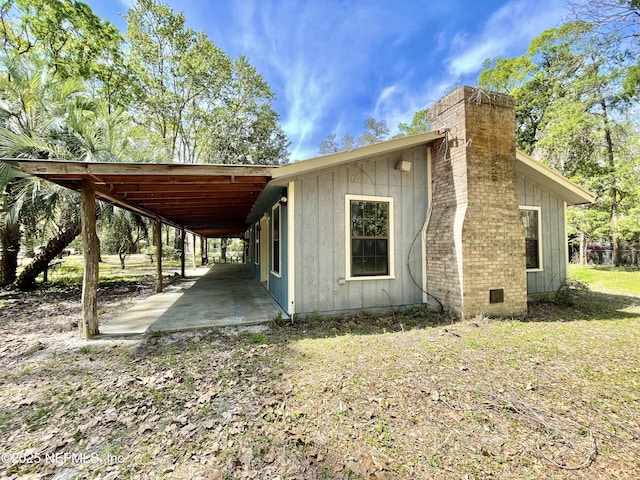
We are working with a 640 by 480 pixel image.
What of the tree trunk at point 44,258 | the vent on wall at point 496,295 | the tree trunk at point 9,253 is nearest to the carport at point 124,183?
the vent on wall at point 496,295

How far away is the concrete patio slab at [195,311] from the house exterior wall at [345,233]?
1007mm

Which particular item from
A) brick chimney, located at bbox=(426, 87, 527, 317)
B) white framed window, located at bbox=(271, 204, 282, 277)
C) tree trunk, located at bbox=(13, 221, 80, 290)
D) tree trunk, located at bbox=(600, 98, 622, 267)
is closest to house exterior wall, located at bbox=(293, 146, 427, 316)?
brick chimney, located at bbox=(426, 87, 527, 317)

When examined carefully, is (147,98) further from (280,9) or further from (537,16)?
(537,16)

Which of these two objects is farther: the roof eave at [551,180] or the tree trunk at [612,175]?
the tree trunk at [612,175]

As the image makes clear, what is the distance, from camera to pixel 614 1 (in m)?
4.68

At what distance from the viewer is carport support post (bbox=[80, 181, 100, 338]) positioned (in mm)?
4430

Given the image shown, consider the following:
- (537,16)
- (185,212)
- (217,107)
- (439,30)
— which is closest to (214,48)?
(217,107)

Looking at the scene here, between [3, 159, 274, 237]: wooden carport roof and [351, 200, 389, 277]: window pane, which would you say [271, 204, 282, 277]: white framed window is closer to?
[3, 159, 274, 237]: wooden carport roof

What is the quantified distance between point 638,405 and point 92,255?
6879 mm

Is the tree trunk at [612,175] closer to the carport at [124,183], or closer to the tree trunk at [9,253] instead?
the carport at [124,183]

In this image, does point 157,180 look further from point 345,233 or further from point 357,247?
point 357,247

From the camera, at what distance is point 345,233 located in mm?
5492

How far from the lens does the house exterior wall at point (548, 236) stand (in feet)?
23.0

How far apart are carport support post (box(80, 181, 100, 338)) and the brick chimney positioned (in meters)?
6.04
